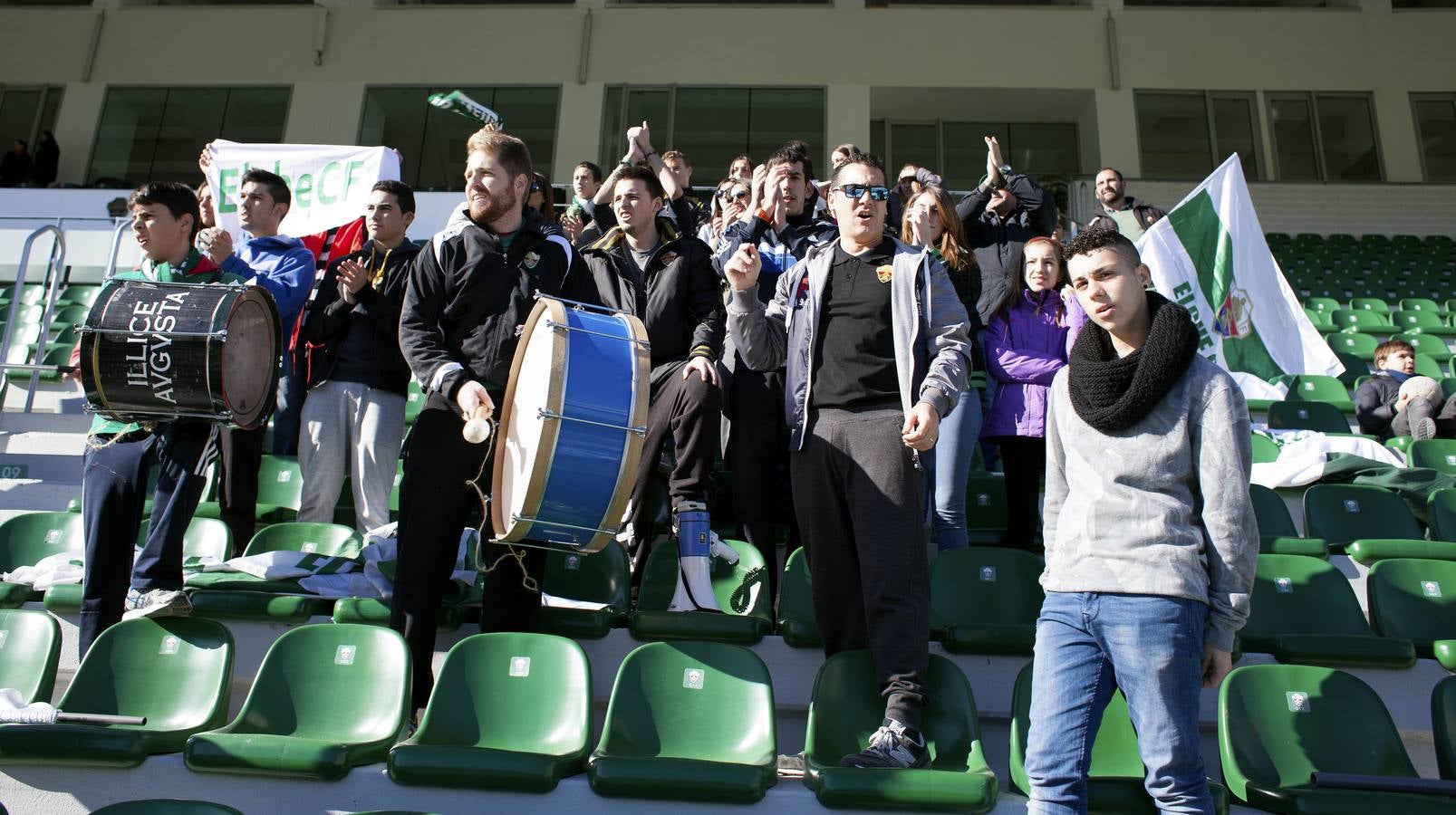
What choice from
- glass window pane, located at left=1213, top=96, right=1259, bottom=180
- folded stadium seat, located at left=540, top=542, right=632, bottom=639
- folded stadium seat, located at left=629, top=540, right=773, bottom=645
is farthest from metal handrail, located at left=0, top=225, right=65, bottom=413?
glass window pane, located at left=1213, top=96, right=1259, bottom=180

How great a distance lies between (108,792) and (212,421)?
1165 millimetres

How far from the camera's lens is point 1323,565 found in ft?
12.7

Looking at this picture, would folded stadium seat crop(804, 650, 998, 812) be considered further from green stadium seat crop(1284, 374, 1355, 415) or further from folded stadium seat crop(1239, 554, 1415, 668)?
green stadium seat crop(1284, 374, 1355, 415)

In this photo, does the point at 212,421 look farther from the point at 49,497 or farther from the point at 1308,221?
the point at 1308,221

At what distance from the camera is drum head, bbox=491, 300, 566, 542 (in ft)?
9.24

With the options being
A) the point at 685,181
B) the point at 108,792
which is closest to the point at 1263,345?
the point at 685,181

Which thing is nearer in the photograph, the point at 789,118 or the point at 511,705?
the point at 511,705

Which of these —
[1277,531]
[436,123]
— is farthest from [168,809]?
[436,123]

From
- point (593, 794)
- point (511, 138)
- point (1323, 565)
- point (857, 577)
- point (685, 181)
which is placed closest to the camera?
point (593, 794)

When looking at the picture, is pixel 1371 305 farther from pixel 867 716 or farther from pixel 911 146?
pixel 867 716

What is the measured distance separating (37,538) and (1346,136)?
651 inches

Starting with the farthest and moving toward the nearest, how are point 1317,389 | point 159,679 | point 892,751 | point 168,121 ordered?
1. point 168,121
2. point 1317,389
3. point 159,679
4. point 892,751

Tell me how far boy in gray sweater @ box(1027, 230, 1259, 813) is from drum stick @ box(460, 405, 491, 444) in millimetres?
1553

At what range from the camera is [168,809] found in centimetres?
225
